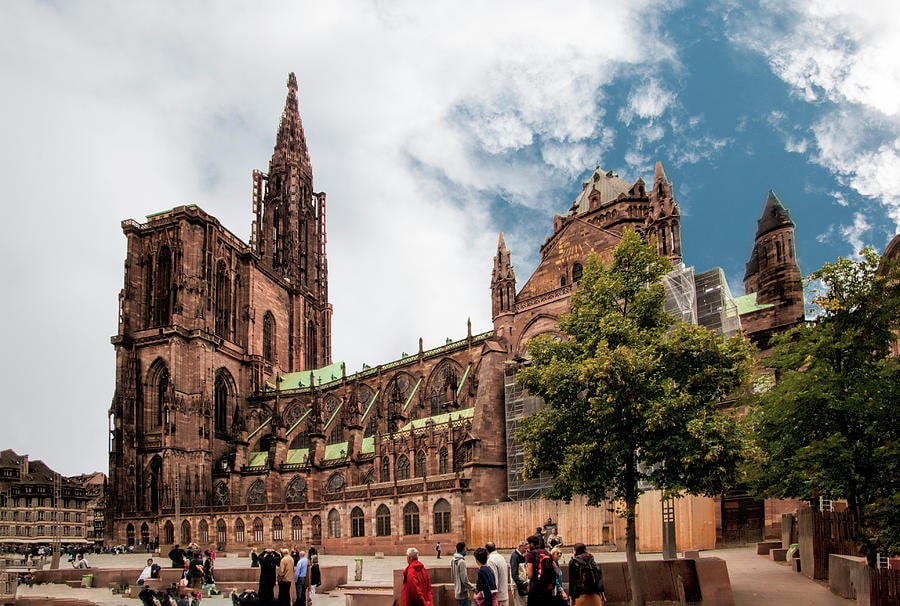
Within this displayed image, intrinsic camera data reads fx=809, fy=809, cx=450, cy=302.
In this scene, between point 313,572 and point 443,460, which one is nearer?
point 313,572

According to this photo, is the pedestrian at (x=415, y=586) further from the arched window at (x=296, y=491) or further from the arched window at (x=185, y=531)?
the arched window at (x=185, y=531)

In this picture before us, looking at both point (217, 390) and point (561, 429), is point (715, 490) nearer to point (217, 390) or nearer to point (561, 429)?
point (561, 429)

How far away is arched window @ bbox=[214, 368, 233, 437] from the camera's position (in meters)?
76.9

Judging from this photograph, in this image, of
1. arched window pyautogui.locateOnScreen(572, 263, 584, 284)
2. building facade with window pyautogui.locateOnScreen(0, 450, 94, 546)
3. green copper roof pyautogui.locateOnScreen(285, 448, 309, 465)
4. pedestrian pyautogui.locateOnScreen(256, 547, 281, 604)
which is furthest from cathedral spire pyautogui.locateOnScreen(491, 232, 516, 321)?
building facade with window pyautogui.locateOnScreen(0, 450, 94, 546)

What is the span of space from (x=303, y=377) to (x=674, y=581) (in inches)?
2708

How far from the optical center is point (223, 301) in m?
80.9

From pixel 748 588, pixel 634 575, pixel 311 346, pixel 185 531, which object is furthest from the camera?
pixel 311 346

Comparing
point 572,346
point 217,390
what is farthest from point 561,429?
point 217,390

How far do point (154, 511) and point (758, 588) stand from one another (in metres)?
60.4

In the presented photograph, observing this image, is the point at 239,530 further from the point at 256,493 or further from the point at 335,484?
the point at 335,484

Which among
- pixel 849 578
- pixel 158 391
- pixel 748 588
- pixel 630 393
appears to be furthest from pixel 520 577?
pixel 158 391

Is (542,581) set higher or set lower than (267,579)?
higher

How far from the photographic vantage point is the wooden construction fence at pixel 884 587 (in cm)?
1519

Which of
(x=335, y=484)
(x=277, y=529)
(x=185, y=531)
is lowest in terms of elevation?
(x=185, y=531)
